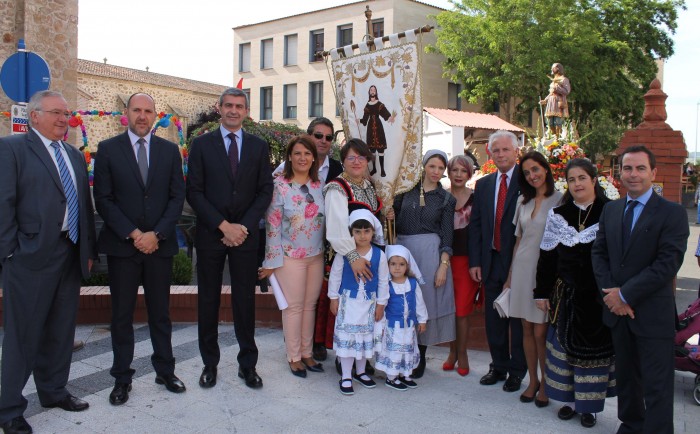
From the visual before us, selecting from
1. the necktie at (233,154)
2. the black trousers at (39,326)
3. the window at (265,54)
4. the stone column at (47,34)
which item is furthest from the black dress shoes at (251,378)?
the window at (265,54)

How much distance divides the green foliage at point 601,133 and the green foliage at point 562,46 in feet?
1.27

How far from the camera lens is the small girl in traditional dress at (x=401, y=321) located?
4.42 m

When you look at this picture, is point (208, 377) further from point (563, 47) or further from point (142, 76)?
point (142, 76)

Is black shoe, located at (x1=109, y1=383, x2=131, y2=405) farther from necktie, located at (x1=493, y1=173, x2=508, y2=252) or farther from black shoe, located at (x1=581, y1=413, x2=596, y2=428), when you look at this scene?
black shoe, located at (x1=581, y1=413, x2=596, y2=428)

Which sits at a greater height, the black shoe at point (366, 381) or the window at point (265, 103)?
the window at point (265, 103)

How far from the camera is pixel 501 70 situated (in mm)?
27516

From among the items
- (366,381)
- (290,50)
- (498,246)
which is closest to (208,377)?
(366,381)

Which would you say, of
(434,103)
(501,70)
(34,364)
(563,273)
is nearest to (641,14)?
(501,70)

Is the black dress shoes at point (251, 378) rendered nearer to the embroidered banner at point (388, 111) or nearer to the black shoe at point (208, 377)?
the black shoe at point (208, 377)

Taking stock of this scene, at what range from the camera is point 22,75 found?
5.84 meters

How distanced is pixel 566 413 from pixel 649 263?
1.18 metres

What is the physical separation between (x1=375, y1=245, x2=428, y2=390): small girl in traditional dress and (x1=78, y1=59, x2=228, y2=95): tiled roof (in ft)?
98.8

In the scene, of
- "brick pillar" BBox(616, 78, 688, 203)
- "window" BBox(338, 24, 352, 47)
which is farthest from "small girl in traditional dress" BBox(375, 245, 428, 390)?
"window" BBox(338, 24, 352, 47)

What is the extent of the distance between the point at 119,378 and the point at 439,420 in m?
2.16
